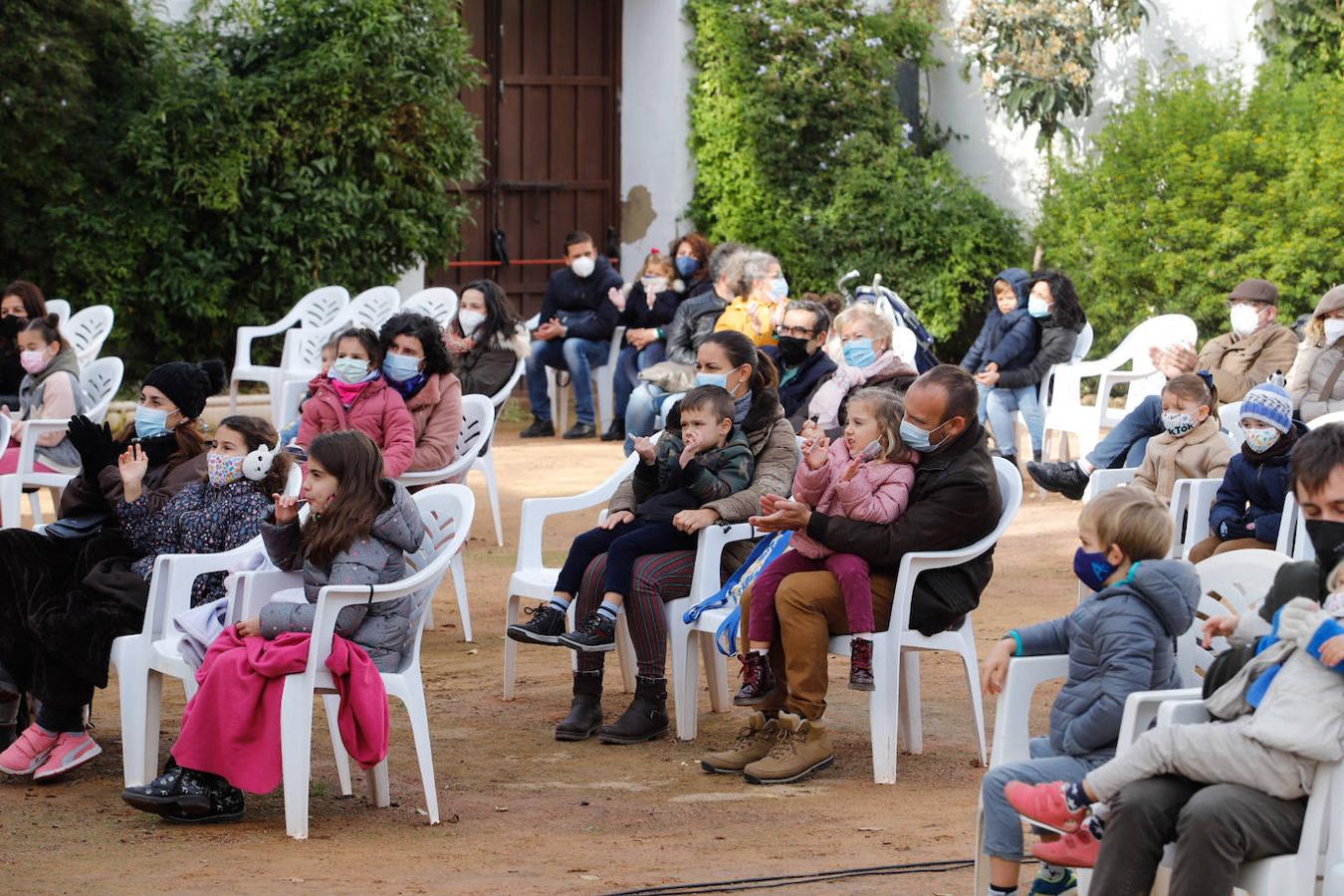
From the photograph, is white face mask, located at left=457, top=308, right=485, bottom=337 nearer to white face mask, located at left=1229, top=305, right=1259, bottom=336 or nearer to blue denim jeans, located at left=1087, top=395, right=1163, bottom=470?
blue denim jeans, located at left=1087, top=395, right=1163, bottom=470

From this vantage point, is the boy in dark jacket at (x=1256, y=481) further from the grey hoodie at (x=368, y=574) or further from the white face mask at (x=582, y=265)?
the white face mask at (x=582, y=265)

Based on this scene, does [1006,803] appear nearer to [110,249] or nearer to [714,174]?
[110,249]

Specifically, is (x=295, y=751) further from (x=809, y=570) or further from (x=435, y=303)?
(x=435, y=303)

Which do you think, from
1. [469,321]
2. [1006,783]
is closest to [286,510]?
[1006,783]

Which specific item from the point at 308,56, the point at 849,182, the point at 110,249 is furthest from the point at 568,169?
the point at 110,249

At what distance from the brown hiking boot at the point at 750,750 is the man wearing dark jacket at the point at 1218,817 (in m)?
2.08

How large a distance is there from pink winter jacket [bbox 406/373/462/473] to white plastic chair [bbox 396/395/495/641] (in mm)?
38

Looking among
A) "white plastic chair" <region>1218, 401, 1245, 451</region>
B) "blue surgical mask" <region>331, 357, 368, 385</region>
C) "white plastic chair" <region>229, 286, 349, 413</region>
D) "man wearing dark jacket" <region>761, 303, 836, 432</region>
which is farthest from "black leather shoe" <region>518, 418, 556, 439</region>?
"white plastic chair" <region>1218, 401, 1245, 451</region>

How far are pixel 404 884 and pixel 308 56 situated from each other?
10483 millimetres

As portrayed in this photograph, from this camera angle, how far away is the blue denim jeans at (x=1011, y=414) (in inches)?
465

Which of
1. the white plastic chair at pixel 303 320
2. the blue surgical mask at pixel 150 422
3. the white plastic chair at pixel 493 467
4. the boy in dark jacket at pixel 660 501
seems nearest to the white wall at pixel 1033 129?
the white plastic chair at pixel 303 320

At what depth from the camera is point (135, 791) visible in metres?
5.00

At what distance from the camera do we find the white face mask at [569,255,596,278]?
13.8 metres

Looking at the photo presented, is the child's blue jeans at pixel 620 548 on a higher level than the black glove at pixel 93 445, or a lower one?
lower
